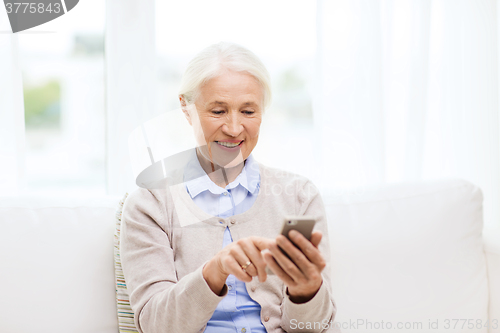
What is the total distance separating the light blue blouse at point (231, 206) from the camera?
108 centimetres

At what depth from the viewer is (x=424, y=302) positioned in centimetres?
132

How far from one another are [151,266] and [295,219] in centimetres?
46

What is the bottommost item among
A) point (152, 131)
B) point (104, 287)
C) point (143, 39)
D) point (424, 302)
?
point (424, 302)

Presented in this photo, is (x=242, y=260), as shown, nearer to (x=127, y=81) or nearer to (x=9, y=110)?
(x=127, y=81)

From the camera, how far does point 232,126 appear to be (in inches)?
45.6

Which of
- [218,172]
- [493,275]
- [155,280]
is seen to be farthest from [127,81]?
[493,275]

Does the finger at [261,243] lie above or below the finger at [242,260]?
above

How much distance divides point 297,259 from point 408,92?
1.29m

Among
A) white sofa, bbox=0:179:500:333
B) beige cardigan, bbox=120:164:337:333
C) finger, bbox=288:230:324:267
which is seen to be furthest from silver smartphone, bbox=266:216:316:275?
white sofa, bbox=0:179:500:333

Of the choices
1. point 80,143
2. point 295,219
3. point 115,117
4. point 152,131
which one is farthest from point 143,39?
point 295,219

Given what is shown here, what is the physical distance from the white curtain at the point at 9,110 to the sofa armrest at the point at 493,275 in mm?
1670

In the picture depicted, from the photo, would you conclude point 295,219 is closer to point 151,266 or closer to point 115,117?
point 151,266

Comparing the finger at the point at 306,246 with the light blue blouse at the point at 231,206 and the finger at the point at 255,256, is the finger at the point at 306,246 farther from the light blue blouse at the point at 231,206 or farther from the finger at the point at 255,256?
the light blue blouse at the point at 231,206

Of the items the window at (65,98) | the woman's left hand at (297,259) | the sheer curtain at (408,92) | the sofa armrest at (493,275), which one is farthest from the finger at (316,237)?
the window at (65,98)
